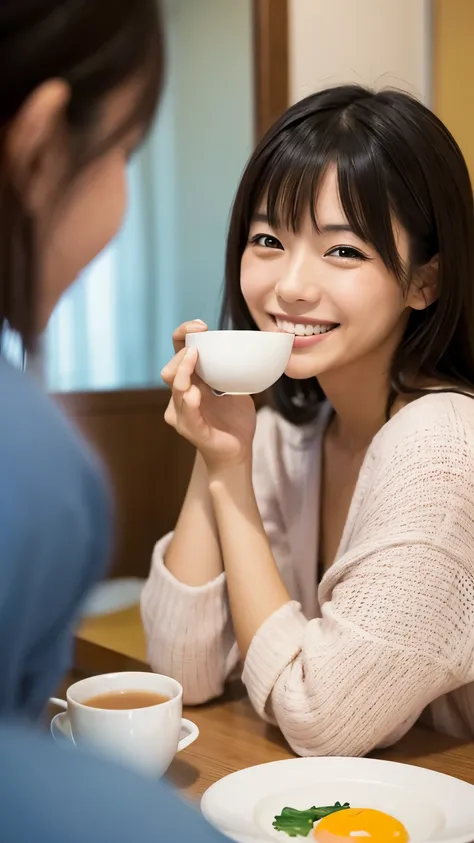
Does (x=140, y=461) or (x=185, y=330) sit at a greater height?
(x=185, y=330)

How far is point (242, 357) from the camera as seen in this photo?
3.47 ft

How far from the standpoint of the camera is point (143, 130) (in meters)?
0.50

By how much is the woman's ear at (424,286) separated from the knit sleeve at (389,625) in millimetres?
228

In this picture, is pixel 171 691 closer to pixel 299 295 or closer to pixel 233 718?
pixel 233 718

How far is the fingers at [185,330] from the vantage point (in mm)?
1229

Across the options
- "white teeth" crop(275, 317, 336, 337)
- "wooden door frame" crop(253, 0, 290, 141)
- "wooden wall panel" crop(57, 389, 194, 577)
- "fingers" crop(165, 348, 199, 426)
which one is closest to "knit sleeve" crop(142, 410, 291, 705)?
"fingers" crop(165, 348, 199, 426)

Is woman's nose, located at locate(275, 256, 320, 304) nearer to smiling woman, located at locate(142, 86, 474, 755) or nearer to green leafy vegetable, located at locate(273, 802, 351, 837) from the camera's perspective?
smiling woman, located at locate(142, 86, 474, 755)

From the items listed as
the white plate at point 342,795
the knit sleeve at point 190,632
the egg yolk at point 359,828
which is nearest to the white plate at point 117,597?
the knit sleeve at point 190,632

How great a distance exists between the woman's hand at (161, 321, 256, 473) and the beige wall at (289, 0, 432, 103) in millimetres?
1451

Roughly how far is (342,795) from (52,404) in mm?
624

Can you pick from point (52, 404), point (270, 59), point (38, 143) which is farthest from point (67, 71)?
point (270, 59)

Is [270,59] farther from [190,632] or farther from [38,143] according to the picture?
[38,143]

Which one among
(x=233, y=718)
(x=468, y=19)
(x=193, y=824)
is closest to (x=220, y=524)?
(x=233, y=718)

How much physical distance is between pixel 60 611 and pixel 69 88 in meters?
0.24
